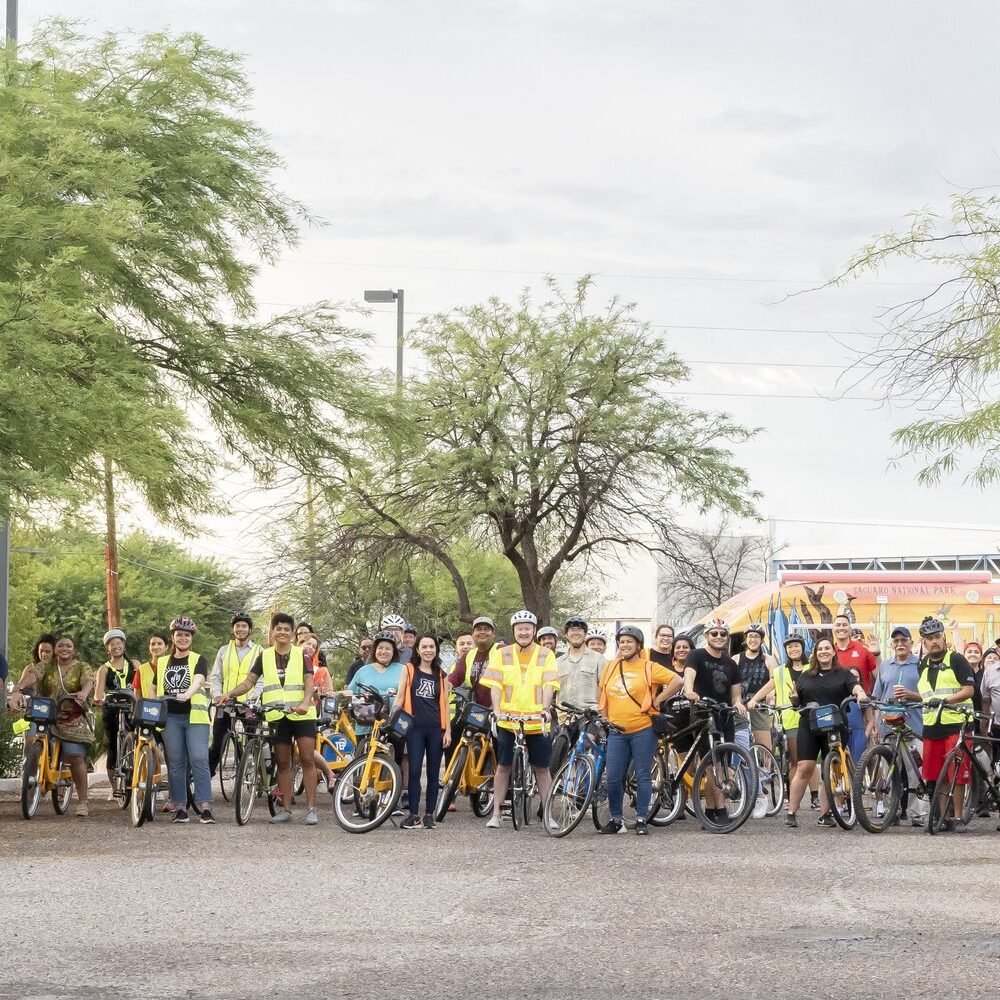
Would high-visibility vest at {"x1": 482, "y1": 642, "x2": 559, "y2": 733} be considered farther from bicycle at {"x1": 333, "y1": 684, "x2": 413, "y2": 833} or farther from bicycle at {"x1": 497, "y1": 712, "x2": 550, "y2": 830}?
bicycle at {"x1": 333, "y1": 684, "x2": 413, "y2": 833}

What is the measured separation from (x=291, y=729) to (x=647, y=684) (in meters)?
3.41

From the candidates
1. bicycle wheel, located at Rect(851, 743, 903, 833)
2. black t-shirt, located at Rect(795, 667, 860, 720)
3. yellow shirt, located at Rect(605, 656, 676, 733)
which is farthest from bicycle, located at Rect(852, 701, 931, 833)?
yellow shirt, located at Rect(605, 656, 676, 733)

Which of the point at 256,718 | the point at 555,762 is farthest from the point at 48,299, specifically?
the point at 555,762

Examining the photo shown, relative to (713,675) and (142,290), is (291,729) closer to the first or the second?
(713,675)

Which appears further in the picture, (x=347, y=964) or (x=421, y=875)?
(x=421, y=875)

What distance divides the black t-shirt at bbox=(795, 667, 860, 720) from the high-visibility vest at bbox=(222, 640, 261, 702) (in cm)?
509

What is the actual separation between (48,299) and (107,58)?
740cm

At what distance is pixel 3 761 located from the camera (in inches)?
825

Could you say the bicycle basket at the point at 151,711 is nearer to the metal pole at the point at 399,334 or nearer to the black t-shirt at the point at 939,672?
the black t-shirt at the point at 939,672

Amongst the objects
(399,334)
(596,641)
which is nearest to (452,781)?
(596,641)

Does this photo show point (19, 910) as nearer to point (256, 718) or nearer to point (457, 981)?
point (457, 981)

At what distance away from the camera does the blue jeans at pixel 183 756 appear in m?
15.8

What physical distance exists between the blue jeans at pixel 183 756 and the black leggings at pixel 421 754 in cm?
193

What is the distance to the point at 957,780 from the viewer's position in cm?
1533
